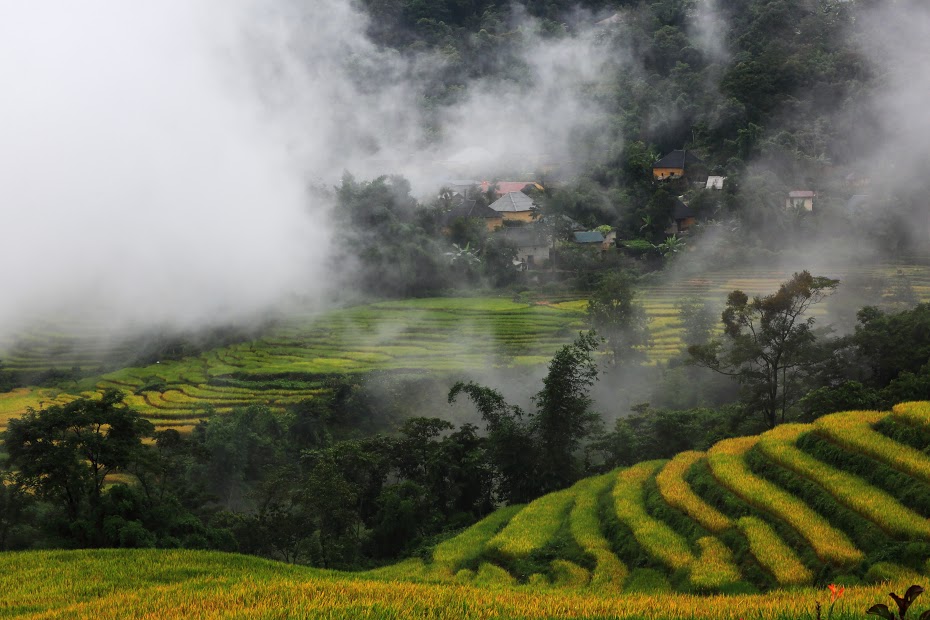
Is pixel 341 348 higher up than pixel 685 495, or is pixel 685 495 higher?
pixel 341 348

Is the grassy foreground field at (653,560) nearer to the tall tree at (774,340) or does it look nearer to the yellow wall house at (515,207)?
the tall tree at (774,340)

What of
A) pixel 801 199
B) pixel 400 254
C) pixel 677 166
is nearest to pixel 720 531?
pixel 400 254

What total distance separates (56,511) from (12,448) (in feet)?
6.55

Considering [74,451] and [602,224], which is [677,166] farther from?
[74,451]

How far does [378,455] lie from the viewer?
58.4 ft

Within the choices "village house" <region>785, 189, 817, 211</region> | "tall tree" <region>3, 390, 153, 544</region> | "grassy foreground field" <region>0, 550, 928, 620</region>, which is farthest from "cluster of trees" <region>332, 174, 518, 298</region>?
"grassy foreground field" <region>0, 550, 928, 620</region>

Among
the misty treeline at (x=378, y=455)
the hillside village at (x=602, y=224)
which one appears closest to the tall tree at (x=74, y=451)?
the misty treeline at (x=378, y=455)

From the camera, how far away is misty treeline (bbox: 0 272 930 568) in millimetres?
13070

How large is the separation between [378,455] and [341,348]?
35.5 ft

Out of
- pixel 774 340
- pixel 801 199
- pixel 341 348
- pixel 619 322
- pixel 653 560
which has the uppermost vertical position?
pixel 801 199

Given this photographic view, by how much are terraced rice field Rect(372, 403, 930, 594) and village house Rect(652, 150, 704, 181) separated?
2758 centimetres

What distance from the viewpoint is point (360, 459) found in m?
17.3

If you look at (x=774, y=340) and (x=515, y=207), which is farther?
(x=515, y=207)

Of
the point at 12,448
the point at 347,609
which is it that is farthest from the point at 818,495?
the point at 12,448
